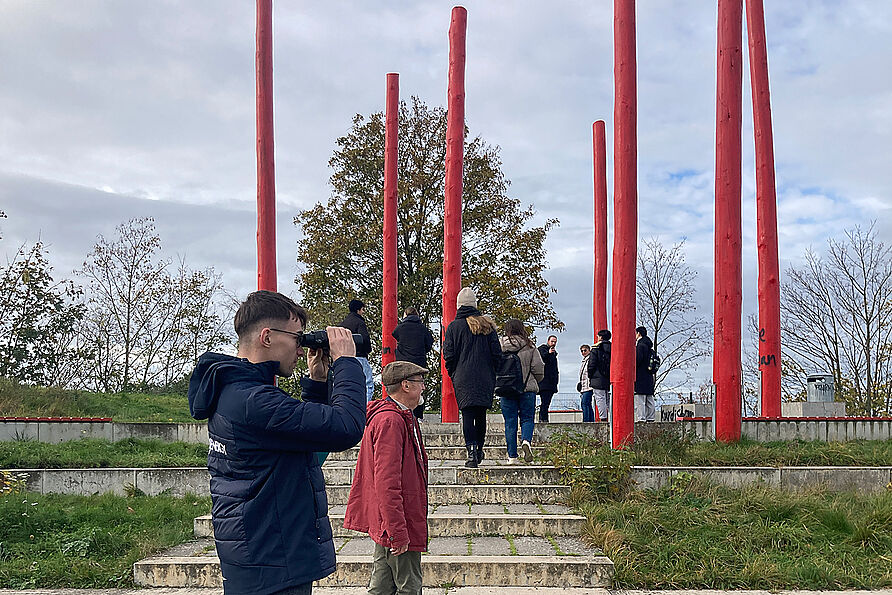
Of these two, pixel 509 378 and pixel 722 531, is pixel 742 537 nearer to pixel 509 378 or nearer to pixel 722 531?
pixel 722 531

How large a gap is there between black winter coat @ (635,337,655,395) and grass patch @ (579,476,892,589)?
189 inches

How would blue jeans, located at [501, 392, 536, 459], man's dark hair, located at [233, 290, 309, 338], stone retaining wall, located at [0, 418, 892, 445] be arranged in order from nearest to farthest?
man's dark hair, located at [233, 290, 309, 338], blue jeans, located at [501, 392, 536, 459], stone retaining wall, located at [0, 418, 892, 445]

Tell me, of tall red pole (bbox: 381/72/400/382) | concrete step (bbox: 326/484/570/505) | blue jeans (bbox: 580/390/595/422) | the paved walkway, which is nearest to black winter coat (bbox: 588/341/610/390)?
blue jeans (bbox: 580/390/595/422)

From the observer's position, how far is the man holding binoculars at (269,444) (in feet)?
9.71

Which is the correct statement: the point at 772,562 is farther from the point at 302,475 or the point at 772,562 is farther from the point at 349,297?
the point at 349,297

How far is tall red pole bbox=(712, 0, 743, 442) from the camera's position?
38.1 feet

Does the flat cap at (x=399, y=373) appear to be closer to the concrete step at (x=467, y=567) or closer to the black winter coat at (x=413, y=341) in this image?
the concrete step at (x=467, y=567)

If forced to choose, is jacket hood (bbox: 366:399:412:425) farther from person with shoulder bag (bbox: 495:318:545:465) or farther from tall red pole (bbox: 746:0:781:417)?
tall red pole (bbox: 746:0:781:417)

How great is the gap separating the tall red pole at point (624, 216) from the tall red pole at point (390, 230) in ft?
17.8

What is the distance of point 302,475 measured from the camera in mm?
3082

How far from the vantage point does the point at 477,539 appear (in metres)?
7.64

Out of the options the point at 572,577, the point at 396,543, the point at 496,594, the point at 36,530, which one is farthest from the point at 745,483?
the point at 36,530

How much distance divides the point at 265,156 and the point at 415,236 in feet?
38.9

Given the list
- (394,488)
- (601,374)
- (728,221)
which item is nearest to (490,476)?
(394,488)
